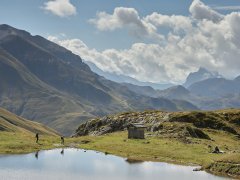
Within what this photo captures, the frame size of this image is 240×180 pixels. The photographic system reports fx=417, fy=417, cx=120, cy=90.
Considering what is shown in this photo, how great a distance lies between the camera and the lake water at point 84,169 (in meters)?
62.6

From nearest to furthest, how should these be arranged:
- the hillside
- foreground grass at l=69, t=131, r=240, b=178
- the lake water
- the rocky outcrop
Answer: the lake water, foreground grass at l=69, t=131, r=240, b=178, the hillside, the rocky outcrop

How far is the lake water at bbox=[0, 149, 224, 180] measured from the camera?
6256 centimetres

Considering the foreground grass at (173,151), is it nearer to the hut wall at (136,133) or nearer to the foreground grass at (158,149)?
the foreground grass at (158,149)

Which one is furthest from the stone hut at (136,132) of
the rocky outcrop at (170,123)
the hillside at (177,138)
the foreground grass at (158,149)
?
the rocky outcrop at (170,123)

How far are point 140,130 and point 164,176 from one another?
52002 millimetres

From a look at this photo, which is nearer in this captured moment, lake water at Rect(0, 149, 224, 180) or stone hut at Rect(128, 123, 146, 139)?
lake water at Rect(0, 149, 224, 180)

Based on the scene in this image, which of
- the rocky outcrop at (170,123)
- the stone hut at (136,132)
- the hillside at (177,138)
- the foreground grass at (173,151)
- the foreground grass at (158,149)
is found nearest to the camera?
the foreground grass at (173,151)

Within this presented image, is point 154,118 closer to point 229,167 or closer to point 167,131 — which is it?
point 167,131

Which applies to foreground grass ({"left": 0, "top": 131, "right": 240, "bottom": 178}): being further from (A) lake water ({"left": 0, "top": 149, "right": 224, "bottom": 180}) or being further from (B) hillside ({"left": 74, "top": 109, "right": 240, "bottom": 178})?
(A) lake water ({"left": 0, "top": 149, "right": 224, "bottom": 180})

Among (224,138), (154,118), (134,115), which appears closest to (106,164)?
(224,138)

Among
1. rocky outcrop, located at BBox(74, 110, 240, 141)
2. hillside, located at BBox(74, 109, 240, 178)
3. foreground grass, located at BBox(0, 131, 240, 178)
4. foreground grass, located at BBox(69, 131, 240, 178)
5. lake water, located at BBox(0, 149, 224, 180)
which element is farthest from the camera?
rocky outcrop, located at BBox(74, 110, 240, 141)

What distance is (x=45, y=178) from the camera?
59000mm

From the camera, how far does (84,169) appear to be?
2771 inches

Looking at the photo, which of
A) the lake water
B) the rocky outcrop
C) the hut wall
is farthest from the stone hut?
the lake water
